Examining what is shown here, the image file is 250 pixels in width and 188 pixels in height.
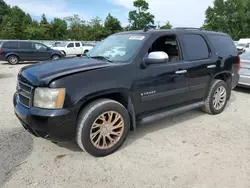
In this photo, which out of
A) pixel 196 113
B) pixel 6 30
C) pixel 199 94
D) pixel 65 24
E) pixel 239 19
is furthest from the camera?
pixel 239 19

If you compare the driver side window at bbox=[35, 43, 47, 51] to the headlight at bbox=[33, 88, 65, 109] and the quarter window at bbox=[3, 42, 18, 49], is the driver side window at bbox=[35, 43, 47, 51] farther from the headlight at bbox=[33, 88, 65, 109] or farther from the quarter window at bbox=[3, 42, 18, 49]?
the headlight at bbox=[33, 88, 65, 109]

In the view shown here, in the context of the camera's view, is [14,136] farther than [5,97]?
No

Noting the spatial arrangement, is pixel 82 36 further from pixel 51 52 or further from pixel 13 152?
pixel 13 152

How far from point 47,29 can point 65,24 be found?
19.6ft

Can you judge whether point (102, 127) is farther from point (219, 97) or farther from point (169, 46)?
point (219, 97)

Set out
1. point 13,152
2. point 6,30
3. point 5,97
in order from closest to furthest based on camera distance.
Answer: point 13,152, point 5,97, point 6,30

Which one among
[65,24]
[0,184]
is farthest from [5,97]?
[65,24]

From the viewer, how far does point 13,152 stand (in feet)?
11.0

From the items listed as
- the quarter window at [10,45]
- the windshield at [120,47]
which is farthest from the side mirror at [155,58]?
the quarter window at [10,45]

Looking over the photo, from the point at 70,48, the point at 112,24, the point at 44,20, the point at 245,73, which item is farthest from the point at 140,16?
the point at 245,73

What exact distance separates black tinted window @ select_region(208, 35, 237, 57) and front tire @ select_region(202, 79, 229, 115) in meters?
0.62

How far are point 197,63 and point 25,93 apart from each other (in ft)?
9.81

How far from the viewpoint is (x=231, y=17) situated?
57.7m

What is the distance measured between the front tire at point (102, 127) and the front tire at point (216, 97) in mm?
2185
